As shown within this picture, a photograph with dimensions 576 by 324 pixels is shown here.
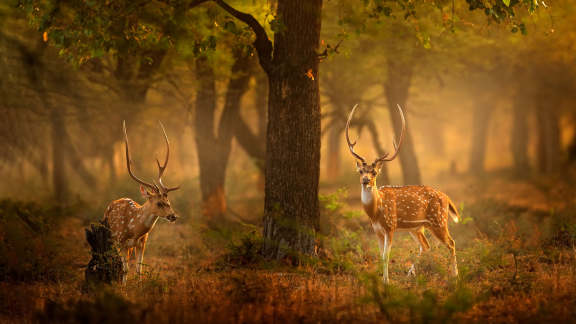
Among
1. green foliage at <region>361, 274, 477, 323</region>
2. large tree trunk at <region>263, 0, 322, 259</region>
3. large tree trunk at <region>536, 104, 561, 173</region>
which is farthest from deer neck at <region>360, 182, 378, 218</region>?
large tree trunk at <region>536, 104, 561, 173</region>

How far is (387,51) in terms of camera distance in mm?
18000

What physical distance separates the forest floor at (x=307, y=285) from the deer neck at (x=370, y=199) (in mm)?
692

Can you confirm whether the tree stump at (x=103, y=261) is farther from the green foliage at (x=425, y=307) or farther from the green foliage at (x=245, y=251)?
the green foliage at (x=425, y=307)

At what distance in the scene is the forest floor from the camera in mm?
6871

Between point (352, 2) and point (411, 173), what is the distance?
1003 cm

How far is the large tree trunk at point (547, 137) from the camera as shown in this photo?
3053 centimetres

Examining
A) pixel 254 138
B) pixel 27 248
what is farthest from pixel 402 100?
pixel 27 248

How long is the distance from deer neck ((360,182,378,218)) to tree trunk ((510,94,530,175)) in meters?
24.9

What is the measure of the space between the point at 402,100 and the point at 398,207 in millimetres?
11391

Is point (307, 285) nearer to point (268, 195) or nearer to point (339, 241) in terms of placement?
point (339, 241)

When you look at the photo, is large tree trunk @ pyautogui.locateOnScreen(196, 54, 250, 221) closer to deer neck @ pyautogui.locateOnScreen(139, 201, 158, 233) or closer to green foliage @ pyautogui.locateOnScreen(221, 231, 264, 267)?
green foliage @ pyautogui.locateOnScreen(221, 231, 264, 267)

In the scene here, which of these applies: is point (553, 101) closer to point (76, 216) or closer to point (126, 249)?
point (76, 216)

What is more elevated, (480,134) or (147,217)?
(480,134)

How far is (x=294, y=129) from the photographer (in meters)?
10.3
